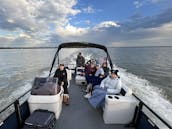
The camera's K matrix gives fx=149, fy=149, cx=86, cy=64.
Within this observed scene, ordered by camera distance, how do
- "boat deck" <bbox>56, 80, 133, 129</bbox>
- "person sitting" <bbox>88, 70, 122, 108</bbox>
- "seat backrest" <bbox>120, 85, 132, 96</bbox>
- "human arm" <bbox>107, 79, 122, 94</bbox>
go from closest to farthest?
"boat deck" <bbox>56, 80, 133, 129</bbox>, "seat backrest" <bbox>120, 85, 132, 96</bbox>, "person sitting" <bbox>88, 70, 122, 108</bbox>, "human arm" <bbox>107, 79, 122, 94</bbox>

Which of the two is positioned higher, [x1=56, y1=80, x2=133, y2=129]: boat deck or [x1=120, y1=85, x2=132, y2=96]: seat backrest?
[x1=120, y1=85, x2=132, y2=96]: seat backrest

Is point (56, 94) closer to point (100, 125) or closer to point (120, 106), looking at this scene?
point (100, 125)

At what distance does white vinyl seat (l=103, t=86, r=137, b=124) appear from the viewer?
3.24 metres

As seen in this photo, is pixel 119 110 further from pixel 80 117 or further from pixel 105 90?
pixel 80 117

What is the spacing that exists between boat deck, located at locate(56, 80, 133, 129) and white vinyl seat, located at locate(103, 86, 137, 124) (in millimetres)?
129

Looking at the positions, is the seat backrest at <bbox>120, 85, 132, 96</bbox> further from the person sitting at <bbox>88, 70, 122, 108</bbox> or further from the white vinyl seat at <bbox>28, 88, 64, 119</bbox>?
the white vinyl seat at <bbox>28, 88, 64, 119</bbox>

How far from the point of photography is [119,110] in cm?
329

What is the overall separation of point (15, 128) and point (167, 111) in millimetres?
6117

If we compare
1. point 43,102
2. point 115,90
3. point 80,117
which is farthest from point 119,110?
point 43,102

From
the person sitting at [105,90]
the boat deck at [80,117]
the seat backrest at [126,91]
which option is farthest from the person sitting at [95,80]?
the seat backrest at [126,91]

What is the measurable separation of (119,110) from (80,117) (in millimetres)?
992

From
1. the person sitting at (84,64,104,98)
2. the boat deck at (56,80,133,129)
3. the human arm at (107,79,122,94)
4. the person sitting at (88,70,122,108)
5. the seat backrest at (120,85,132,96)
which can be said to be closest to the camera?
the boat deck at (56,80,133,129)

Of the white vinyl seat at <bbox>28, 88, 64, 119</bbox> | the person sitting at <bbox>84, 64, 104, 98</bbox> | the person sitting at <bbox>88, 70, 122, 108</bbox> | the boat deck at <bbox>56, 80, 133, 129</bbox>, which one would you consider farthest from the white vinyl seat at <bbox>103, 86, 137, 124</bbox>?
the person sitting at <bbox>84, 64, 104, 98</bbox>

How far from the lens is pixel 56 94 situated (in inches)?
131
